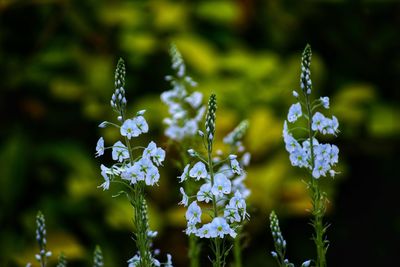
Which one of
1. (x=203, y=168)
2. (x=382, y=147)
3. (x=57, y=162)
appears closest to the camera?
(x=203, y=168)

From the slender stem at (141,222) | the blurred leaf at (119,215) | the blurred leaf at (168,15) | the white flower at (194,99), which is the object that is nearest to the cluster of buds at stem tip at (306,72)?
the slender stem at (141,222)

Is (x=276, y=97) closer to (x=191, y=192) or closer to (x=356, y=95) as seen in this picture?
(x=356, y=95)

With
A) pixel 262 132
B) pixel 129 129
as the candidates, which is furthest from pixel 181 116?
pixel 262 132

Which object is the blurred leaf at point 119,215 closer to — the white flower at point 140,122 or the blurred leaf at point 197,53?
the blurred leaf at point 197,53

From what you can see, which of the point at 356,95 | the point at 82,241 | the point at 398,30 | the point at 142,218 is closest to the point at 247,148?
the point at 356,95

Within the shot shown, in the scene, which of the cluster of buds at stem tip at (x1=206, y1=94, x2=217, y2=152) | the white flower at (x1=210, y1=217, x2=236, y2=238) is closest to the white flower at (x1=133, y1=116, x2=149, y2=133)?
the cluster of buds at stem tip at (x1=206, y1=94, x2=217, y2=152)

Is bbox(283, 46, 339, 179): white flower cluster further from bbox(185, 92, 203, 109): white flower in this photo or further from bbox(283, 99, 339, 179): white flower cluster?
bbox(185, 92, 203, 109): white flower

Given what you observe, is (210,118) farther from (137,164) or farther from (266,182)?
(266,182)

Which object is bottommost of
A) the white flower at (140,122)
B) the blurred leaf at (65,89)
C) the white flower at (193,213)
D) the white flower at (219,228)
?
the white flower at (219,228)
